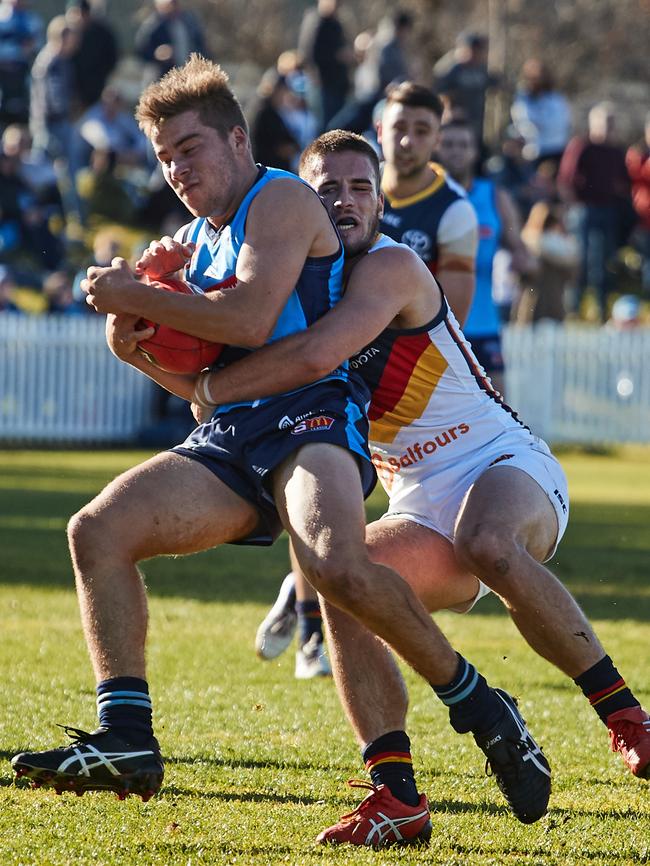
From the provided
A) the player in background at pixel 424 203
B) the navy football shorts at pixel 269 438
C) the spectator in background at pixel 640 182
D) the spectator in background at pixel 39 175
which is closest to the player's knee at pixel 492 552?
the navy football shorts at pixel 269 438

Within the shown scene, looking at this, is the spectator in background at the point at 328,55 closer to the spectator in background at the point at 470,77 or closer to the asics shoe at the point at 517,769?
the spectator in background at the point at 470,77

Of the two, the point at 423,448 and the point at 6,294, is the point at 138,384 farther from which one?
the point at 423,448

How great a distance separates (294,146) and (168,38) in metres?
2.31

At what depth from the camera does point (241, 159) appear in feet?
15.7

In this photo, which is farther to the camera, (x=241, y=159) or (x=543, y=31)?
(x=543, y=31)

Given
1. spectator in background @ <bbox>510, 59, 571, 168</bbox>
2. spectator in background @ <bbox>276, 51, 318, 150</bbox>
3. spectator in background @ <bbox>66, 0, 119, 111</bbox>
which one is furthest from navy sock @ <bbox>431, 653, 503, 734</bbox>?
spectator in background @ <bbox>66, 0, 119, 111</bbox>

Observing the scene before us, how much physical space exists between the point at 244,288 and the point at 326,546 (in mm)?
806

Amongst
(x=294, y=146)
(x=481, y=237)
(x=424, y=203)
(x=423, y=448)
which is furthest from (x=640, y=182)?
(x=423, y=448)

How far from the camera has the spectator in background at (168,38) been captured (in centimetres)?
2123

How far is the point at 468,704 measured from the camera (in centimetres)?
450

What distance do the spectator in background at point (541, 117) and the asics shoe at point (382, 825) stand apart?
19.1 meters

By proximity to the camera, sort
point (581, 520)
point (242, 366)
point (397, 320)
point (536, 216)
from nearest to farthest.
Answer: point (242, 366) → point (397, 320) → point (581, 520) → point (536, 216)

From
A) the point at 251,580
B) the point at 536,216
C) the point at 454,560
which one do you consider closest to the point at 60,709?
the point at 454,560

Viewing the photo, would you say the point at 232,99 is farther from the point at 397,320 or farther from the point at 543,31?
the point at 543,31
